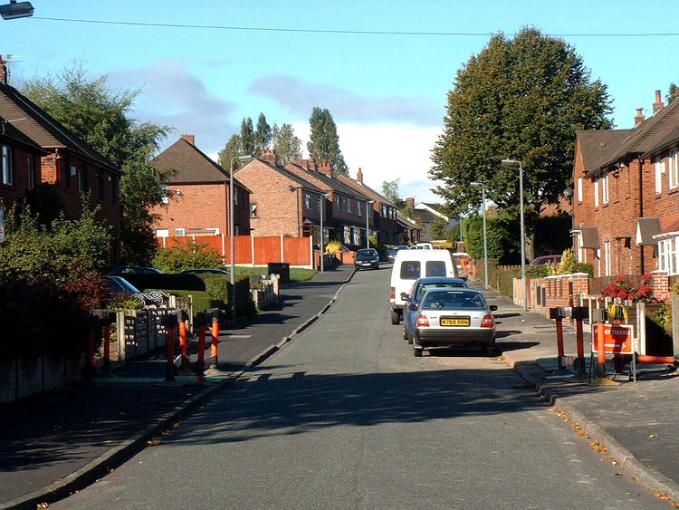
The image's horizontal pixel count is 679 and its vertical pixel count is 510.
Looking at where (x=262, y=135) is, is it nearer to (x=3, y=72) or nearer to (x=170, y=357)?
(x=3, y=72)

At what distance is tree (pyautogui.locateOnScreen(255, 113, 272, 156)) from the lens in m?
135

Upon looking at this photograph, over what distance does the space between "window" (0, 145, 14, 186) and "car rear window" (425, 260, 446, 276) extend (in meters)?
13.9

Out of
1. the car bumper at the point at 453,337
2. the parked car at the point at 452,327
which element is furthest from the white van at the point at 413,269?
the car bumper at the point at 453,337

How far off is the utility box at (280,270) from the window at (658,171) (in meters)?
27.3

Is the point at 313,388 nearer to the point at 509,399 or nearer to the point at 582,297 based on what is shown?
A: the point at 509,399

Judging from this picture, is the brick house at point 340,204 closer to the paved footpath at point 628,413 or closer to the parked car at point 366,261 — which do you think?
the parked car at point 366,261

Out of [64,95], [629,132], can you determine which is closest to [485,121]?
[629,132]

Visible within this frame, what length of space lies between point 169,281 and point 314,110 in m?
103

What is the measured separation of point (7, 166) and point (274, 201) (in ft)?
166

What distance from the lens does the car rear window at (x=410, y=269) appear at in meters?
32.9

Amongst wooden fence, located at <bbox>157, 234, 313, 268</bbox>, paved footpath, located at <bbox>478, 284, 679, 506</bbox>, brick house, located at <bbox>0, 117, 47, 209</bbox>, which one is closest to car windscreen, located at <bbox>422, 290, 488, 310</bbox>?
paved footpath, located at <bbox>478, 284, 679, 506</bbox>

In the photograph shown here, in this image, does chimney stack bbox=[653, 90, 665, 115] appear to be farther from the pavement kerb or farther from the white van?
the pavement kerb

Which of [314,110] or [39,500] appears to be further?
[314,110]

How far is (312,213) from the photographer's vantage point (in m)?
86.4
